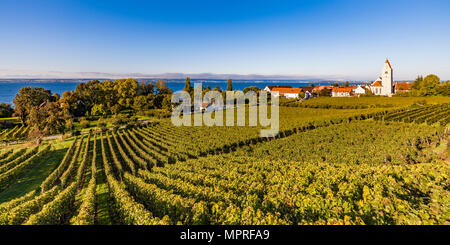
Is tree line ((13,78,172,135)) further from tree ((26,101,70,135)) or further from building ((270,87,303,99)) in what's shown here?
building ((270,87,303,99))

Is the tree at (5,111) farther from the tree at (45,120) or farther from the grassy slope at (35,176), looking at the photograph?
the grassy slope at (35,176)

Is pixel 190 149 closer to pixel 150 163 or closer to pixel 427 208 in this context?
pixel 150 163

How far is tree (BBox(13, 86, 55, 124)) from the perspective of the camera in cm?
4309

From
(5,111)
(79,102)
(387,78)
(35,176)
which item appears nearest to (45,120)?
(79,102)

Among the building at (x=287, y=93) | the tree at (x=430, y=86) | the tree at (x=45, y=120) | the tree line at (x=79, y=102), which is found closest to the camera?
the tree at (x=45, y=120)

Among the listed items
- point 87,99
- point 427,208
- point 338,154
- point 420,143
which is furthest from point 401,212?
point 87,99

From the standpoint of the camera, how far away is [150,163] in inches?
814

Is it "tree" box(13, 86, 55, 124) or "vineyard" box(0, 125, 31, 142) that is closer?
"vineyard" box(0, 125, 31, 142)

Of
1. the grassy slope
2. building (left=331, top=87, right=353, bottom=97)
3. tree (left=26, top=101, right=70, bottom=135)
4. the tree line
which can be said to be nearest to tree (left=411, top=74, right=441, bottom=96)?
building (left=331, top=87, right=353, bottom=97)

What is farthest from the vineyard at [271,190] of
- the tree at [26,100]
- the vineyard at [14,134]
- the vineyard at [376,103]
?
the vineyard at [376,103]

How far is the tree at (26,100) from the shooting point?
1697 inches

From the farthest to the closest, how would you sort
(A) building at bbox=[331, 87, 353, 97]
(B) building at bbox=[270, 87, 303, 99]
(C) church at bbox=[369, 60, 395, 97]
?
(B) building at bbox=[270, 87, 303, 99] → (A) building at bbox=[331, 87, 353, 97] → (C) church at bbox=[369, 60, 395, 97]

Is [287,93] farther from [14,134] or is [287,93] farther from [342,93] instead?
[14,134]
